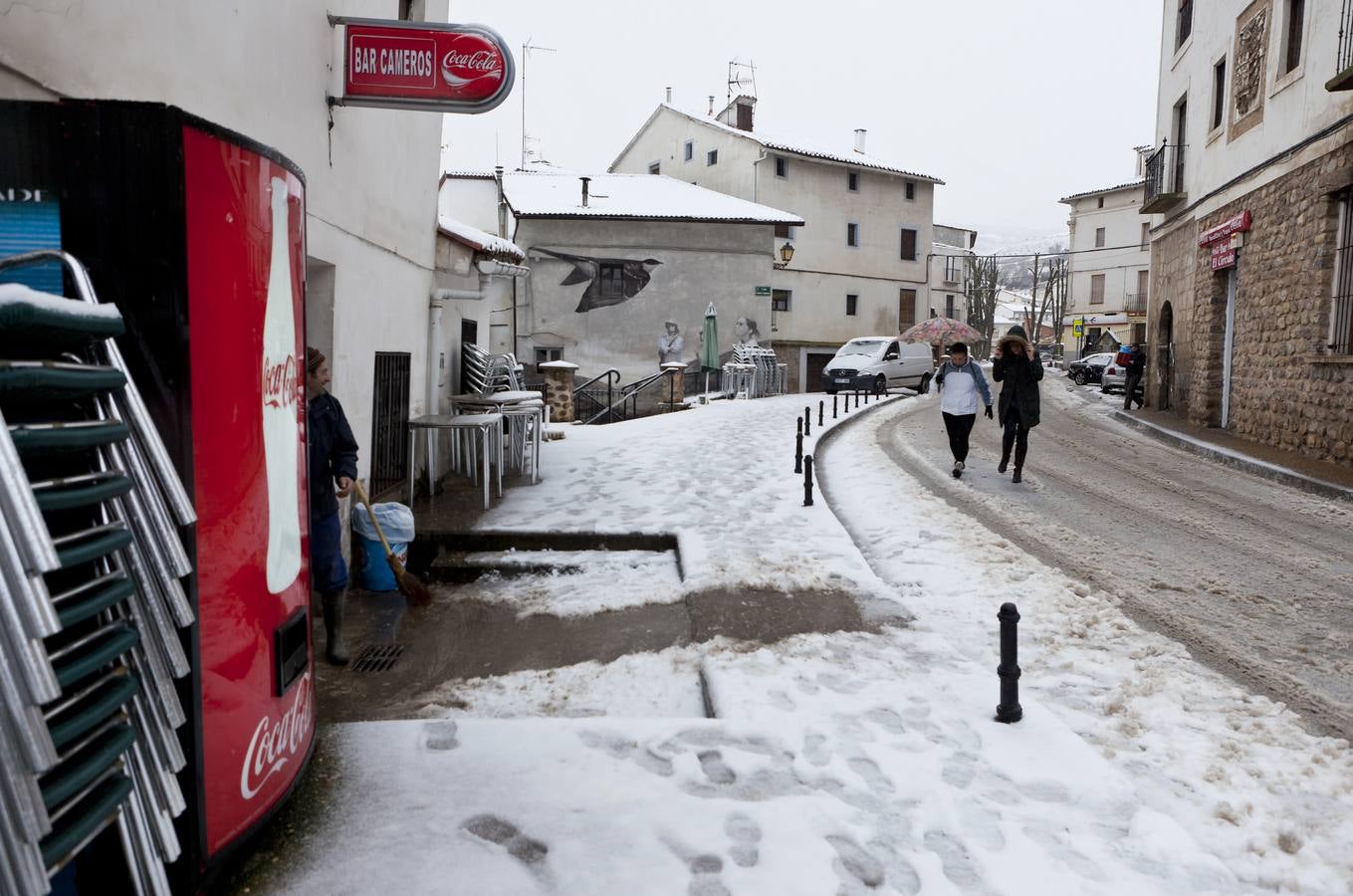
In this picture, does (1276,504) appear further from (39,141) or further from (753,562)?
(39,141)

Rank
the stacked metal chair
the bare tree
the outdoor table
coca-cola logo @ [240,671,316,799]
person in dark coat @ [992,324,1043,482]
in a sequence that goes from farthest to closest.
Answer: the bare tree, person in dark coat @ [992,324,1043,482], the outdoor table, coca-cola logo @ [240,671,316,799], the stacked metal chair

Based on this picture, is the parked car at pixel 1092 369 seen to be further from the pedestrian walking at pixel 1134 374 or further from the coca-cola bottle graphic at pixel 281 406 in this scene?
the coca-cola bottle graphic at pixel 281 406

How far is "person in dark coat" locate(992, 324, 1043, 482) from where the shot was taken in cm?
1076

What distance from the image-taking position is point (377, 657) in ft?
18.2

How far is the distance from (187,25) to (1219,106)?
1859 centimetres

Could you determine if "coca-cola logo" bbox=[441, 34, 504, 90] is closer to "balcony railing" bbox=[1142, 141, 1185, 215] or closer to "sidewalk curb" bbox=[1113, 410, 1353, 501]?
"sidewalk curb" bbox=[1113, 410, 1353, 501]

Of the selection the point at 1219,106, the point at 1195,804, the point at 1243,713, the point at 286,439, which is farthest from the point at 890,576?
the point at 1219,106

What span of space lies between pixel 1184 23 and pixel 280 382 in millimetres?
23063

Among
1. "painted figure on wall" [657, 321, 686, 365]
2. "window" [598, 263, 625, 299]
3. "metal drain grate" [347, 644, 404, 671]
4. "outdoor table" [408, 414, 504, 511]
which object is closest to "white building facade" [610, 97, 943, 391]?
"painted figure on wall" [657, 321, 686, 365]

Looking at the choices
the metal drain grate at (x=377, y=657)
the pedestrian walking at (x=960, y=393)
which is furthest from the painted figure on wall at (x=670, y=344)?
the metal drain grate at (x=377, y=657)

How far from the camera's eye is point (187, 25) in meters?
4.38

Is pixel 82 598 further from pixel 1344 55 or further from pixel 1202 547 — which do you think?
pixel 1344 55

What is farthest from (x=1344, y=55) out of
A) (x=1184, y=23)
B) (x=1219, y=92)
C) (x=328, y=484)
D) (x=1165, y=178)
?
(x=328, y=484)

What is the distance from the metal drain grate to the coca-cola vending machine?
240 cm
